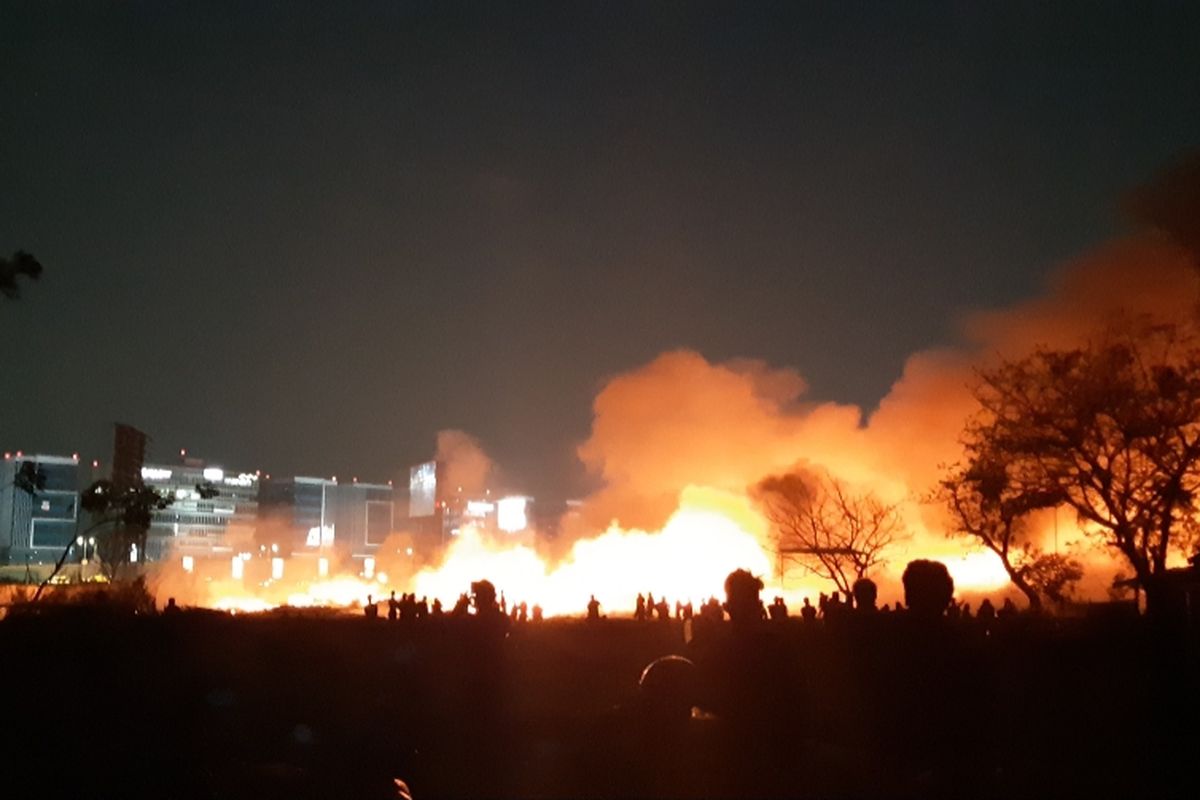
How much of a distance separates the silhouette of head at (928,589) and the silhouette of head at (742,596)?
2.37 ft

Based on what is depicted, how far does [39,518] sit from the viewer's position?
350 feet

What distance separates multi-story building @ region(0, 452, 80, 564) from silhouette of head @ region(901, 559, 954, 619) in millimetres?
104511

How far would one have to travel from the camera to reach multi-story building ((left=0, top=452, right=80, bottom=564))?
10138cm

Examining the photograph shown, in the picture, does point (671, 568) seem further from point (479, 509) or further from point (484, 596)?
point (479, 509)

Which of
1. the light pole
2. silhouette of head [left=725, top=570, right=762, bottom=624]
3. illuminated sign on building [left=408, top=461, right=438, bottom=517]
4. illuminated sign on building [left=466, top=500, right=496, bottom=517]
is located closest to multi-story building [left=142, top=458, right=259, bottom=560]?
illuminated sign on building [left=408, top=461, right=438, bottom=517]

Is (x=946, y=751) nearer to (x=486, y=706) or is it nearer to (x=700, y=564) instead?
(x=486, y=706)

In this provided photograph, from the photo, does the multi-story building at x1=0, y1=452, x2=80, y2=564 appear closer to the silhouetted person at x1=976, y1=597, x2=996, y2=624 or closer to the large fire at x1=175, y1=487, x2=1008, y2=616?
the large fire at x1=175, y1=487, x2=1008, y2=616

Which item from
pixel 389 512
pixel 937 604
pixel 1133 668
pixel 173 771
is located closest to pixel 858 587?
pixel 937 604

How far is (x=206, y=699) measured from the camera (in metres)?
11.9

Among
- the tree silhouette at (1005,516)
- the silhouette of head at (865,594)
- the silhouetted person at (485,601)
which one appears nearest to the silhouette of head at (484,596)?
the silhouetted person at (485,601)

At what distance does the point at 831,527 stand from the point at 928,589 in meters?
33.0

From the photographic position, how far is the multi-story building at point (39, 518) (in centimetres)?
10138

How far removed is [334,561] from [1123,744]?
129 meters

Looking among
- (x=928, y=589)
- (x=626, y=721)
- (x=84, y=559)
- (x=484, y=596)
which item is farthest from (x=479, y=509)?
(x=626, y=721)
